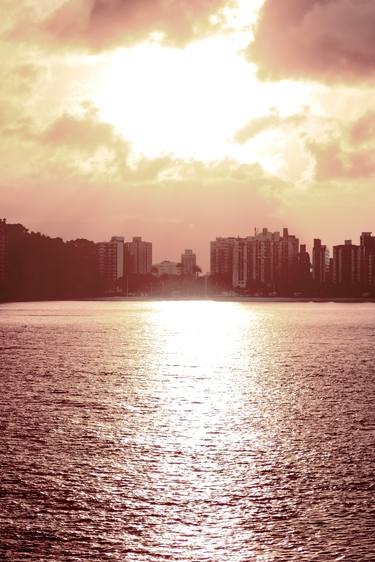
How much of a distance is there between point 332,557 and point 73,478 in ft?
20.3

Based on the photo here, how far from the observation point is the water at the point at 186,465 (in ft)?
35.8

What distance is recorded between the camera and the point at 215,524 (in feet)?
38.5

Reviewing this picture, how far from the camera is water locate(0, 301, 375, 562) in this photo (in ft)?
35.8

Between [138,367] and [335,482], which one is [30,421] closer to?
[335,482]

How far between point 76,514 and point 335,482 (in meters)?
5.21

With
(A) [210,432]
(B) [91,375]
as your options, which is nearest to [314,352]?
(B) [91,375]

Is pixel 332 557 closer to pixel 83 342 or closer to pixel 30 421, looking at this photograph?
pixel 30 421

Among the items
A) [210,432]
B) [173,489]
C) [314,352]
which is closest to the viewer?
[173,489]

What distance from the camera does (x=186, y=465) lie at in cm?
1609

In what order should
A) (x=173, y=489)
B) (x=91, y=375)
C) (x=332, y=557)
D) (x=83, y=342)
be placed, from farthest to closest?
(x=83, y=342) < (x=91, y=375) < (x=173, y=489) < (x=332, y=557)

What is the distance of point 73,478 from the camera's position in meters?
14.6

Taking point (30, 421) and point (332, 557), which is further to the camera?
point (30, 421)

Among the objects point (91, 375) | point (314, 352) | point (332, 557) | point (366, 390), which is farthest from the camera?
point (314, 352)

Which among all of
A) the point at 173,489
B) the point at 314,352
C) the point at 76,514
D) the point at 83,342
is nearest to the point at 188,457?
the point at 173,489
